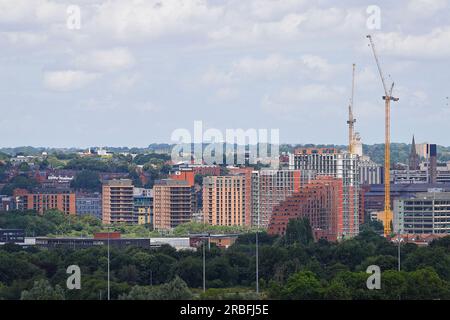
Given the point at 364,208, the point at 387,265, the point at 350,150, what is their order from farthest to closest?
the point at 350,150 < the point at 364,208 < the point at 387,265

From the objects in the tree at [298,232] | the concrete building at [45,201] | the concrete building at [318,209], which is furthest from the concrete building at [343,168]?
the tree at [298,232]

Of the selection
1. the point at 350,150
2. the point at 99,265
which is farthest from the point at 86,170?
the point at 99,265

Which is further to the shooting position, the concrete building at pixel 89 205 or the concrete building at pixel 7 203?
the concrete building at pixel 89 205

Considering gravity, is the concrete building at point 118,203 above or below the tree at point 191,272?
above

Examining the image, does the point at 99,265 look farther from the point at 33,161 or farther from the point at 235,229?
the point at 33,161

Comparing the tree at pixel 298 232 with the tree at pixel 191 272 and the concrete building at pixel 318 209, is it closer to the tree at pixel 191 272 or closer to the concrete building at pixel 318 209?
the concrete building at pixel 318 209
